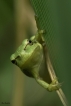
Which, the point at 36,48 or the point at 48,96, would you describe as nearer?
the point at 36,48

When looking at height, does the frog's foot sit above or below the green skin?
below

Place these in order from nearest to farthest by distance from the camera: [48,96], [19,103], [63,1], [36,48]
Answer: [63,1] → [36,48] → [19,103] → [48,96]

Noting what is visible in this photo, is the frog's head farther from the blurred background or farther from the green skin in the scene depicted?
the blurred background

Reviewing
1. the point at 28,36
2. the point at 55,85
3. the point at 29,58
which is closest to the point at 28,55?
the point at 29,58

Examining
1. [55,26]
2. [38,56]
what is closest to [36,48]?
[38,56]

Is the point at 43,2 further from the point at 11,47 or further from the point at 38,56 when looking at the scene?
the point at 11,47

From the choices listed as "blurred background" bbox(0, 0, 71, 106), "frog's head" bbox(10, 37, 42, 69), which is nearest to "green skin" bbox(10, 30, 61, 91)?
"frog's head" bbox(10, 37, 42, 69)

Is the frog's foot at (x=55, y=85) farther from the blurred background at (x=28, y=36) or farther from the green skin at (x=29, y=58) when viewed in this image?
the blurred background at (x=28, y=36)
